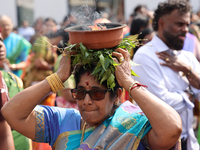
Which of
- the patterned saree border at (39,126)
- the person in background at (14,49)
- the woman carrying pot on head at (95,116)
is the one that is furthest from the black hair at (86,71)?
the person in background at (14,49)

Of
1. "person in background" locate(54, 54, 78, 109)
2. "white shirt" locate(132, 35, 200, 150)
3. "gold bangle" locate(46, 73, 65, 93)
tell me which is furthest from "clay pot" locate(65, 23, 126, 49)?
"person in background" locate(54, 54, 78, 109)

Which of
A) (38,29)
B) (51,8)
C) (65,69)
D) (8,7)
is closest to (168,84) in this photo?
(65,69)

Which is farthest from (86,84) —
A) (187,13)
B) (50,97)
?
(50,97)

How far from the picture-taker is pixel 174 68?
3.44 metres

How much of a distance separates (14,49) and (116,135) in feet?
16.6

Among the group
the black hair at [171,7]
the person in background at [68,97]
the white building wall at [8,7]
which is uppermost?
the white building wall at [8,7]

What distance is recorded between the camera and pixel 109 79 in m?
2.34

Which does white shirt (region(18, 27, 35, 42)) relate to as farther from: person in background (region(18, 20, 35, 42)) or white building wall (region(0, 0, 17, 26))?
white building wall (region(0, 0, 17, 26))

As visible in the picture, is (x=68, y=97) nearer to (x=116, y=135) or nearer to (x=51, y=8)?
(x=51, y=8)

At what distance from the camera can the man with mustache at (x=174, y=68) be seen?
3352mm

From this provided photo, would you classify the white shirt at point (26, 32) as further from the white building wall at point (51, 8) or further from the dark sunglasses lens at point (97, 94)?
the dark sunglasses lens at point (97, 94)

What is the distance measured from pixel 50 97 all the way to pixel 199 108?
2.54 meters

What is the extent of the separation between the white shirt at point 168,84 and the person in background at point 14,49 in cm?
372

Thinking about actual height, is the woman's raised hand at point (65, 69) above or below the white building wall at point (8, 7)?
below
